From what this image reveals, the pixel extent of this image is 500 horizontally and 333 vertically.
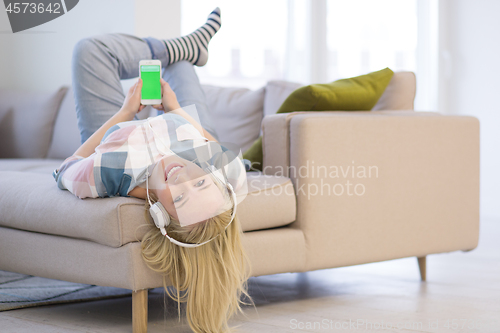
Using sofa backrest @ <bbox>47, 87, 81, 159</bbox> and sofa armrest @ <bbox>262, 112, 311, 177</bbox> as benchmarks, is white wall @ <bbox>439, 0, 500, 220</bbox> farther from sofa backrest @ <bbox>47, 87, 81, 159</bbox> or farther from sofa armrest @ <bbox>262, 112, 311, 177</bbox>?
sofa backrest @ <bbox>47, 87, 81, 159</bbox>

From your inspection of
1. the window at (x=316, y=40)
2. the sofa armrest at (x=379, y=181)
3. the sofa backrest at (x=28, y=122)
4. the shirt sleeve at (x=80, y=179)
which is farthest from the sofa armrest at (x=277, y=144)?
the window at (x=316, y=40)

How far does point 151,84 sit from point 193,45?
1.56 ft

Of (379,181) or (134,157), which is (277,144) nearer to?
(379,181)

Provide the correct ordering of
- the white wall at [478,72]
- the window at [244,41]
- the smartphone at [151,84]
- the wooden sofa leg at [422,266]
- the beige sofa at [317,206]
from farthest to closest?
the white wall at [478,72] → the window at [244,41] → the wooden sofa leg at [422,266] → the smartphone at [151,84] → the beige sofa at [317,206]

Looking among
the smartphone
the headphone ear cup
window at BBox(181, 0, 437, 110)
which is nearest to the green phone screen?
the smartphone

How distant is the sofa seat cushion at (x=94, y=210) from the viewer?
1317 mm

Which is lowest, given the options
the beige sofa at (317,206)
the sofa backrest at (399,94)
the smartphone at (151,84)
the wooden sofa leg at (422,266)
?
the wooden sofa leg at (422,266)

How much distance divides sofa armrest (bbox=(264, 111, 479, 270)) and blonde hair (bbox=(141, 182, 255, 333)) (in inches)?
14.9

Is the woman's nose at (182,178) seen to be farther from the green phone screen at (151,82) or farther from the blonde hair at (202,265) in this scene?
the green phone screen at (151,82)

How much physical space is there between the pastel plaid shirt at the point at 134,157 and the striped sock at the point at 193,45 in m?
0.56

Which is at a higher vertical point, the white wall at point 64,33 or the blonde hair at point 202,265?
the white wall at point 64,33

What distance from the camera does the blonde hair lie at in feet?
4.31

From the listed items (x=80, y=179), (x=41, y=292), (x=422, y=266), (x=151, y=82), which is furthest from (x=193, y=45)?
(x=422, y=266)

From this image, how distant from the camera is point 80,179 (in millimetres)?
1367
